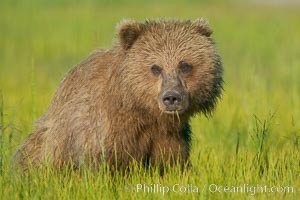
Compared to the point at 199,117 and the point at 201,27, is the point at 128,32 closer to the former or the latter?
the point at 201,27

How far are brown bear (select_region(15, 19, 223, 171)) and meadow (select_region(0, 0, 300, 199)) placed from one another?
170 mm

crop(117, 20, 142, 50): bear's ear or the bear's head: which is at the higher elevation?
crop(117, 20, 142, 50): bear's ear

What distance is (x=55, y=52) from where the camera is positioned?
1421 centimetres

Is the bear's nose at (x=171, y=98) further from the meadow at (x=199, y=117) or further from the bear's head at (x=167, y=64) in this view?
the meadow at (x=199, y=117)

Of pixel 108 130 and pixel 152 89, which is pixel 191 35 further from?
pixel 108 130

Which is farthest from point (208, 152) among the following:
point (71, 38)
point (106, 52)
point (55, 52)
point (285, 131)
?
point (71, 38)

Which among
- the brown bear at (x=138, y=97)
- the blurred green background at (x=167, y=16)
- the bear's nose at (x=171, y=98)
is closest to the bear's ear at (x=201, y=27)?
the brown bear at (x=138, y=97)

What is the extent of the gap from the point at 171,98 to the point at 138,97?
300 millimetres

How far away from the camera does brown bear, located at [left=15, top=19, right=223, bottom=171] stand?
5.61m

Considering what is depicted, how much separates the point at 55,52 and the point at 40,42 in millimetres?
570

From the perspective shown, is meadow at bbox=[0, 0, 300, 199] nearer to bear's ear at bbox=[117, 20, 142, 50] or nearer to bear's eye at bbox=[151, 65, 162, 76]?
bear's ear at bbox=[117, 20, 142, 50]

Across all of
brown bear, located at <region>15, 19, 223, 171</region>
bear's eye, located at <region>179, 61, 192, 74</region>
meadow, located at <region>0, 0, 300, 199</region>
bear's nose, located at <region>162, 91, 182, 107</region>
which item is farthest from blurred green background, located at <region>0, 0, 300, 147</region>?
bear's nose, located at <region>162, 91, 182, 107</region>

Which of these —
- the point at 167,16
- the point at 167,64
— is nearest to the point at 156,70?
the point at 167,64

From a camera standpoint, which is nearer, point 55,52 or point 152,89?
point 152,89
